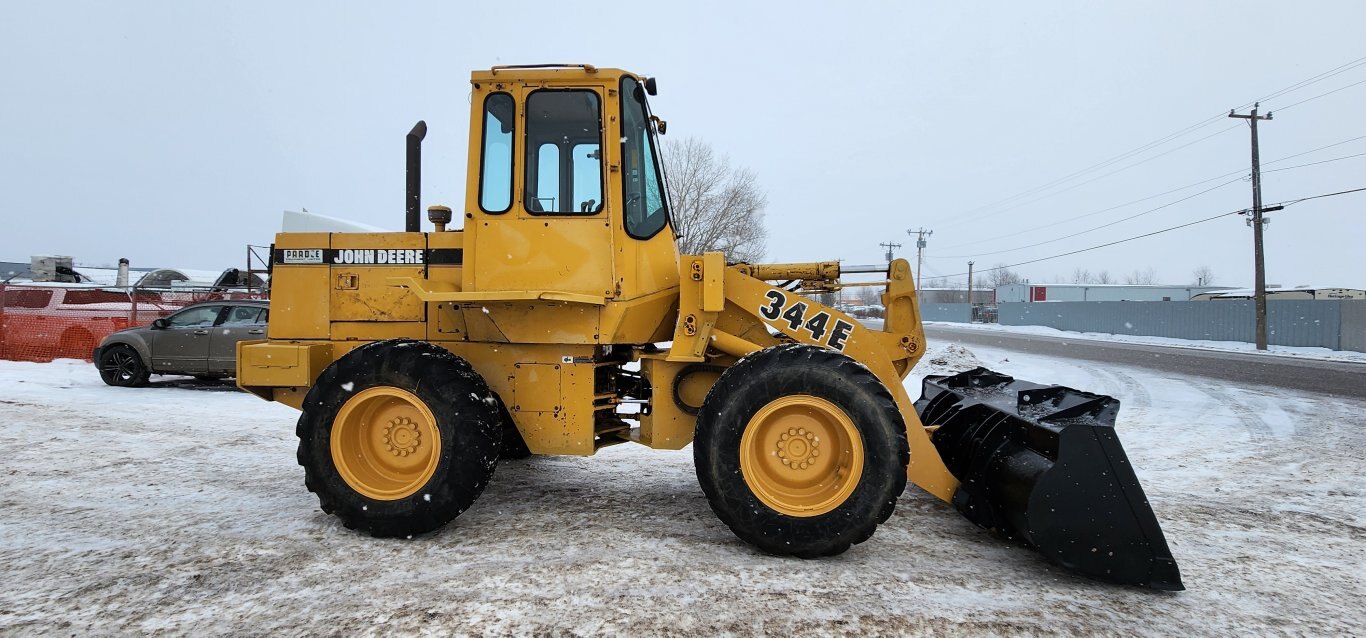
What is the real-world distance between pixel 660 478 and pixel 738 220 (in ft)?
68.4

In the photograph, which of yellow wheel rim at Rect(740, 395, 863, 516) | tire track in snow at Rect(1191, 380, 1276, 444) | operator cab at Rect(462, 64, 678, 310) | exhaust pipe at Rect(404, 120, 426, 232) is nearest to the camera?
yellow wheel rim at Rect(740, 395, 863, 516)

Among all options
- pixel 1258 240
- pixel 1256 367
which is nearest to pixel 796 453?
pixel 1256 367

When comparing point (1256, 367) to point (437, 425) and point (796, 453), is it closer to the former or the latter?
point (796, 453)

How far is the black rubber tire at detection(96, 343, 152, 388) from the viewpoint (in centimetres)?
981

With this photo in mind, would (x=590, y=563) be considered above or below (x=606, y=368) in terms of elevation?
below

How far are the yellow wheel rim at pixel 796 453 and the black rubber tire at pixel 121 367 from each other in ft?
35.1

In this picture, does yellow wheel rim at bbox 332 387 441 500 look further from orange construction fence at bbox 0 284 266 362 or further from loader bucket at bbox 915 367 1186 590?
orange construction fence at bbox 0 284 266 362

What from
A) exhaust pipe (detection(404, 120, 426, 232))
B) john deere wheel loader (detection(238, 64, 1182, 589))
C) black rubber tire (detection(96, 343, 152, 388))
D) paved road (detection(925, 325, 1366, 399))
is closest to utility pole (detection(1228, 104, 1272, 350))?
paved road (detection(925, 325, 1366, 399))

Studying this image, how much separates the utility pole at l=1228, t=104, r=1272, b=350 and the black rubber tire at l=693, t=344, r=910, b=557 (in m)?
26.6

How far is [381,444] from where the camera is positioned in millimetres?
3807

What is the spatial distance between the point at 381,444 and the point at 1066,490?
3.66 meters

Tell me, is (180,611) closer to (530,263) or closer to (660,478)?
(530,263)

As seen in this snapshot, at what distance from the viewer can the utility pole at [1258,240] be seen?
2252cm

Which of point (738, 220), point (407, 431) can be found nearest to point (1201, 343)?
point (738, 220)
